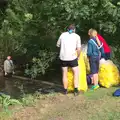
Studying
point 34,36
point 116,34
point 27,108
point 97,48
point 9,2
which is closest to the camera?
point 27,108

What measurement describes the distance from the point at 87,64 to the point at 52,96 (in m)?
2.00

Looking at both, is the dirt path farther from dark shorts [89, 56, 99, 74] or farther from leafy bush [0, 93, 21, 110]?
dark shorts [89, 56, 99, 74]

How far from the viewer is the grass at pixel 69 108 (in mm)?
7816

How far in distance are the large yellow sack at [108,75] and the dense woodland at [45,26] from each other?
114cm

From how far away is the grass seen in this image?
7.82 m

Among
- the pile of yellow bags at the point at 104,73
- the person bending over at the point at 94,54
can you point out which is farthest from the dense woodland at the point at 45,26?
the pile of yellow bags at the point at 104,73

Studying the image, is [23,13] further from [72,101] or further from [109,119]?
[109,119]

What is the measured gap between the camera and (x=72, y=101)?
902cm

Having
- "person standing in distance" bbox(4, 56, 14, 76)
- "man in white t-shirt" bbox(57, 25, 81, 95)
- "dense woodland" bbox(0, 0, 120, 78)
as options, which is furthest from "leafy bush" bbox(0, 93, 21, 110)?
"person standing in distance" bbox(4, 56, 14, 76)

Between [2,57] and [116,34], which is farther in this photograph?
[2,57]

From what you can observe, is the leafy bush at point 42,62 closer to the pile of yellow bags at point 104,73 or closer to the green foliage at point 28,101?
the pile of yellow bags at point 104,73

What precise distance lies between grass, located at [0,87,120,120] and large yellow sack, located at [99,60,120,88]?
960 millimetres

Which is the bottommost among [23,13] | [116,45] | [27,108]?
[27,108]

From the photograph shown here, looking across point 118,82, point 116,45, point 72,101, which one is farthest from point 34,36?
point 72,101
